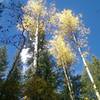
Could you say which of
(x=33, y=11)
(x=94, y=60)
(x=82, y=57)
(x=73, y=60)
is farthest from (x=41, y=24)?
(x=94, y=60)

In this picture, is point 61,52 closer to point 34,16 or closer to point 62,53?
point 62,53

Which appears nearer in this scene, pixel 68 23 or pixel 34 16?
pixel 34 16

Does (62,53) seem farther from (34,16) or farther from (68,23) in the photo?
(34,16)

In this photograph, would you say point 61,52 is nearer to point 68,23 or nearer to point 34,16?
point 68,23

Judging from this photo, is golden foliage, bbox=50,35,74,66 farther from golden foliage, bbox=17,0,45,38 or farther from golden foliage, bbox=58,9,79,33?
golden foliage, bbox=17,0,45,38

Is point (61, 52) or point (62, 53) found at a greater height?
point (61, 52)

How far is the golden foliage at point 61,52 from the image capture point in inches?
1144

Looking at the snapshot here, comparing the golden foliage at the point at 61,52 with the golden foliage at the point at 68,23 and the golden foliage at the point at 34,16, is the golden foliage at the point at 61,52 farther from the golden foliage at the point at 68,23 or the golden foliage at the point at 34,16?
the golden foliage at the point at 34,16

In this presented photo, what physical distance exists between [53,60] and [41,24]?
4.71 metres

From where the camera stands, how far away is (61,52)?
29234 millimetres

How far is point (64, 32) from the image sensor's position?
27.9 m

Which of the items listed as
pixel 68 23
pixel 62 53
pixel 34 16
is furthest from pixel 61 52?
pixel 34 16

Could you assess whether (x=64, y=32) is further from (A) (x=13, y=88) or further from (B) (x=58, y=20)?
(A) (x=13, y=88)

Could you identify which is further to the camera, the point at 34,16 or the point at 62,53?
the point at 62,53
